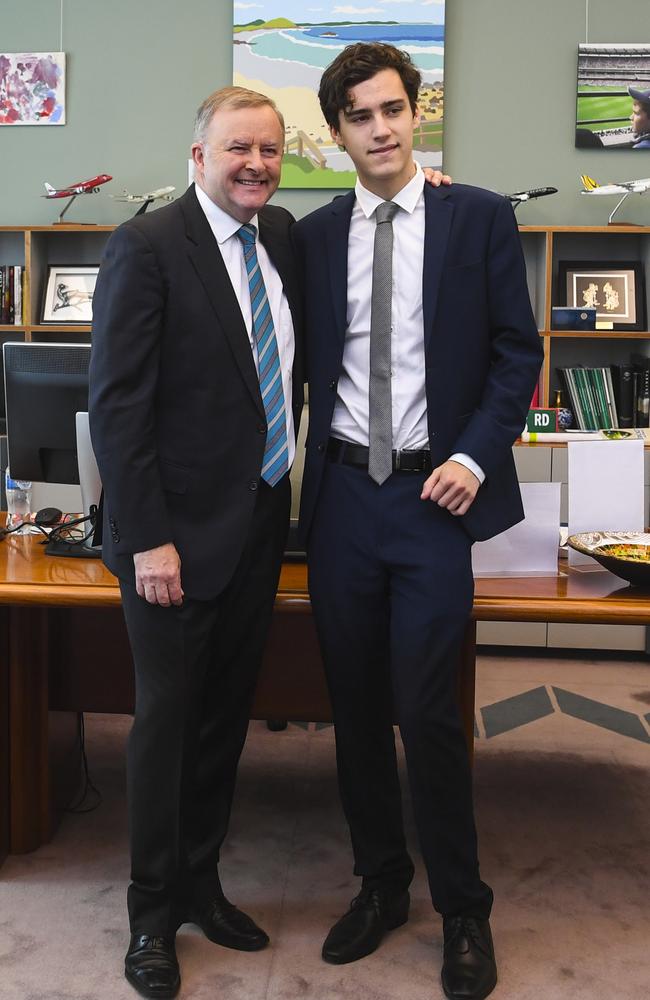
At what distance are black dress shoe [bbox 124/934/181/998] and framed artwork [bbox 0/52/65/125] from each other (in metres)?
3.85

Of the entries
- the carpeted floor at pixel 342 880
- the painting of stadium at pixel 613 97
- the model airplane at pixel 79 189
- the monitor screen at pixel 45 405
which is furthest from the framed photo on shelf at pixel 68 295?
the painting of stadium at pixel 613 97

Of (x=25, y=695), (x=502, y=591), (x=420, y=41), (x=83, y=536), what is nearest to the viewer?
(x=502, y=591)

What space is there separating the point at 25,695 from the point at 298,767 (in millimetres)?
952

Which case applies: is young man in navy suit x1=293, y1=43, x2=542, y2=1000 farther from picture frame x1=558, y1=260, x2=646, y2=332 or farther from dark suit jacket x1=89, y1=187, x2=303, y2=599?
picture frame x1=558, y1=260, x2=646, y2=332

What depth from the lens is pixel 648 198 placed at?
457 cm

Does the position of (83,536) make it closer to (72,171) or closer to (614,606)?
(614,606)

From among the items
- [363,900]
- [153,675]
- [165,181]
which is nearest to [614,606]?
[363,900]

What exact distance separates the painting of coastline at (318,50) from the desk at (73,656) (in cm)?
265

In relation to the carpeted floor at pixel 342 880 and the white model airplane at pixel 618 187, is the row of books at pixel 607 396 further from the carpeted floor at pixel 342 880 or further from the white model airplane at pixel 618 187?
the carpeted floor at pixel 342 880

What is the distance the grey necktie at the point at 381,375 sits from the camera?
6.44 ft

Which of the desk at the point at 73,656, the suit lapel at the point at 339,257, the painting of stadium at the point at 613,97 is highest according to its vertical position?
the painting of stadium at the point at 613,97

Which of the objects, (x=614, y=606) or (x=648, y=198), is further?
(x=648, y=198)

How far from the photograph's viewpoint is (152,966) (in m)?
1.97

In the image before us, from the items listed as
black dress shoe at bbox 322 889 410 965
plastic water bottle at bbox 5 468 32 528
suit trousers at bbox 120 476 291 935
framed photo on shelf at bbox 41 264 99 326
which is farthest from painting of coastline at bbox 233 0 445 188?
black dress shoe at bbox 322 889 410 965
